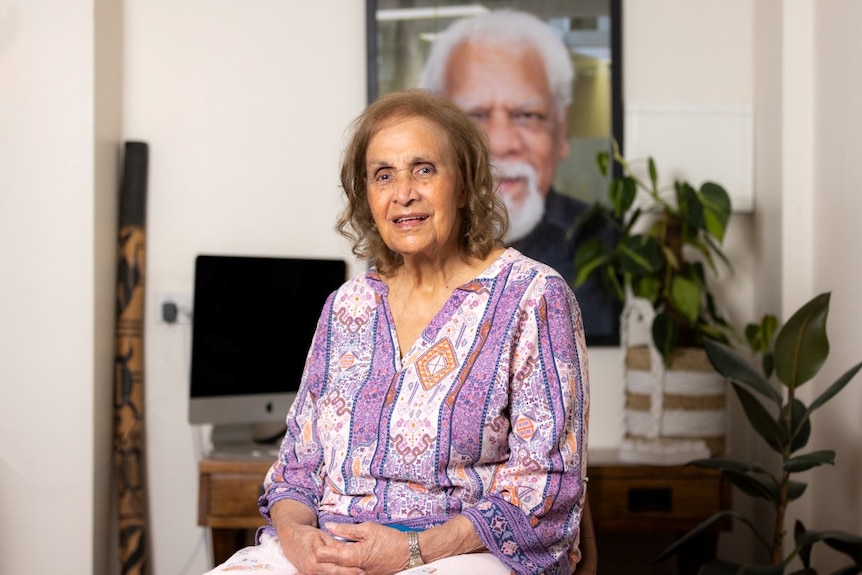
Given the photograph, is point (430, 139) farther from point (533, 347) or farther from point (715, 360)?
point (715, 360)

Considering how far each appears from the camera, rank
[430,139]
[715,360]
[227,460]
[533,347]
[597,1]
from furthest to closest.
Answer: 1. [597,1]
2. [227,460]
3. [715,360]
4. [430,139]
5. [533,347]

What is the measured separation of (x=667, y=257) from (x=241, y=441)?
1.38 metres

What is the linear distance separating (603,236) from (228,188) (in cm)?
122

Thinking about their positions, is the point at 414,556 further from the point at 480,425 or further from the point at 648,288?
the point at 648,288

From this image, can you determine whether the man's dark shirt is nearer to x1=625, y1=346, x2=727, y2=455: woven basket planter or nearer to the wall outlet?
x1=625, y1=346, x2=727, y2=455: woven basket planter

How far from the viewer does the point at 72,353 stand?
281cm

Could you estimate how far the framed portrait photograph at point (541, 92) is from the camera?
306 centimetres

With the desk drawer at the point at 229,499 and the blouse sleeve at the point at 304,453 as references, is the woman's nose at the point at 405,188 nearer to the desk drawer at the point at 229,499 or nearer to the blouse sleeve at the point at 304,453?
the blouse sleeve at the point at 304,453

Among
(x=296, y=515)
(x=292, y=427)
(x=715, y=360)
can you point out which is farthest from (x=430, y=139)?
(x=715, y=360)

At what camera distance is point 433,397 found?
1649 mm

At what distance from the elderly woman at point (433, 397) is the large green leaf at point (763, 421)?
73cm

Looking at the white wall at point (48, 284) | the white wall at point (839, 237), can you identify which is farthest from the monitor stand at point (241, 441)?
the white wall at point (839, 237)

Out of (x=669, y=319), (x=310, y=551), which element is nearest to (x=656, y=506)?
(x=669, y=319)

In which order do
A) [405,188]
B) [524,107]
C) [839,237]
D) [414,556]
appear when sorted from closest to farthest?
[414,556] < [405,188] < [839,237] < [524,107]
